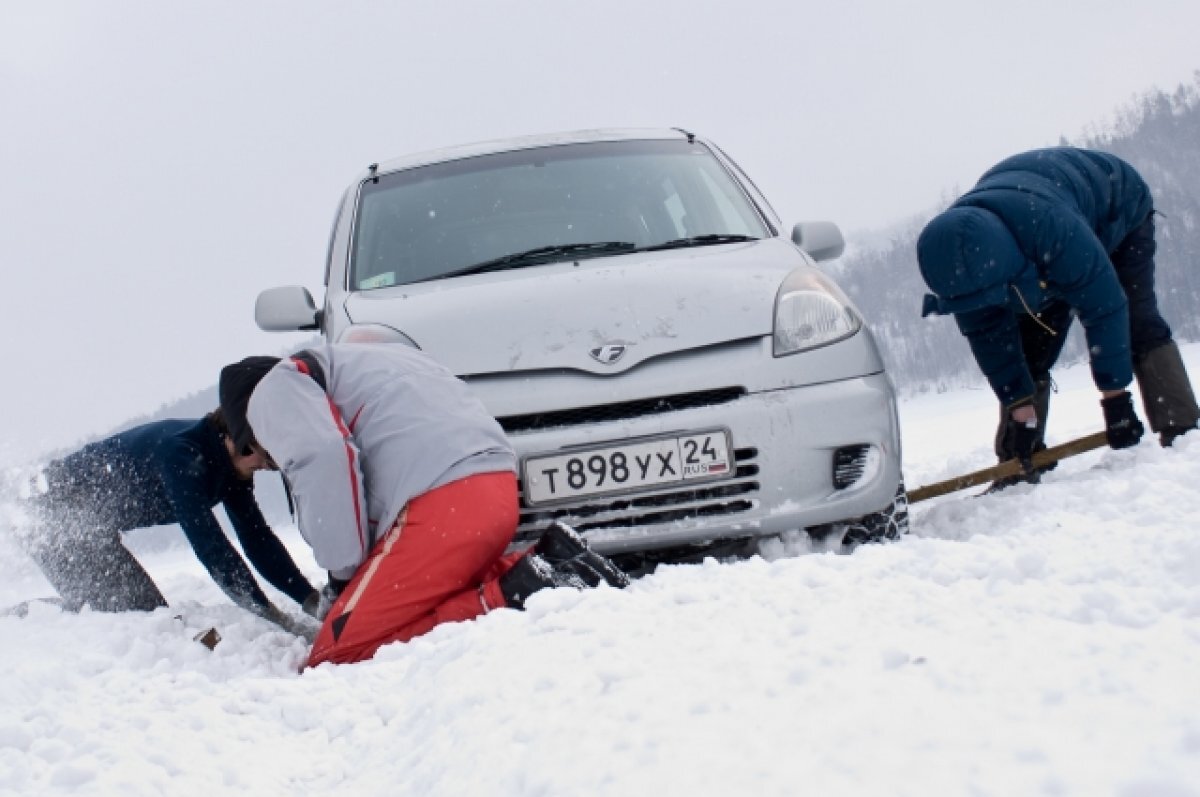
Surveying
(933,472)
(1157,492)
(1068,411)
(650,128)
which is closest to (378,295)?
(650,128)

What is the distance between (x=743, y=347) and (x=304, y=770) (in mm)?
1665

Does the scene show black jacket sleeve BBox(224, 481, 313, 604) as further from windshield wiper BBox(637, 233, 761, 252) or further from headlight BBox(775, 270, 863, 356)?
headlight BBox(775, 270, 863, 356)

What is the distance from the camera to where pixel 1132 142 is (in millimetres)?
98750

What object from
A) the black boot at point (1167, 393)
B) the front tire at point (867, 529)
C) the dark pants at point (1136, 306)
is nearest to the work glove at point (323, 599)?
the front tire at point (867, 529)

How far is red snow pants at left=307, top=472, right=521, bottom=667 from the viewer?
2502mm

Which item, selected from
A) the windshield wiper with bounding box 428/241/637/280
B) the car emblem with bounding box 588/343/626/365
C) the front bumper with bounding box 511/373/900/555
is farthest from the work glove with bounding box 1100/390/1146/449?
the car emblem with bounding box 588/343/626/365

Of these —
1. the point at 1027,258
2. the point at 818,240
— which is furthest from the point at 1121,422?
the point at 818,240

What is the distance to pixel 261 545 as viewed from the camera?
11.8ft

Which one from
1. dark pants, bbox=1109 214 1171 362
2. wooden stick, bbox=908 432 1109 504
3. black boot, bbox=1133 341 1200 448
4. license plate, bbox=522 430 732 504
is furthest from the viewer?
dark pants, bbox=1109 214 1171 362

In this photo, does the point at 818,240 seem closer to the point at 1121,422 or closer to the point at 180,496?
the point at 1121,422

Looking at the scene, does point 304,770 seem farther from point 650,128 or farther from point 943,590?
point 650,128

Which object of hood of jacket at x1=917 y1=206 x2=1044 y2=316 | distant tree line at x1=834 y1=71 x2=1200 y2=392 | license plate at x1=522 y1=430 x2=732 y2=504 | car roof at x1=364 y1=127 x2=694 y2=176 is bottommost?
distant tree line at x1=834 y1=71 x2=1200 y2=392

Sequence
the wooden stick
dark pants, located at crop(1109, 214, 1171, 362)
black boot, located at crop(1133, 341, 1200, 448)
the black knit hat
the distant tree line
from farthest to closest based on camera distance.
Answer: the distant tree line
dark pants, located at crop(1109, 214, 1171, 362)
black boot, located at crop(1133, 341, 1200, 448)
the wooden stick
the black knit hat

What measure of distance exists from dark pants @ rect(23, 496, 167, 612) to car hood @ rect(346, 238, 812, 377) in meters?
1.34
